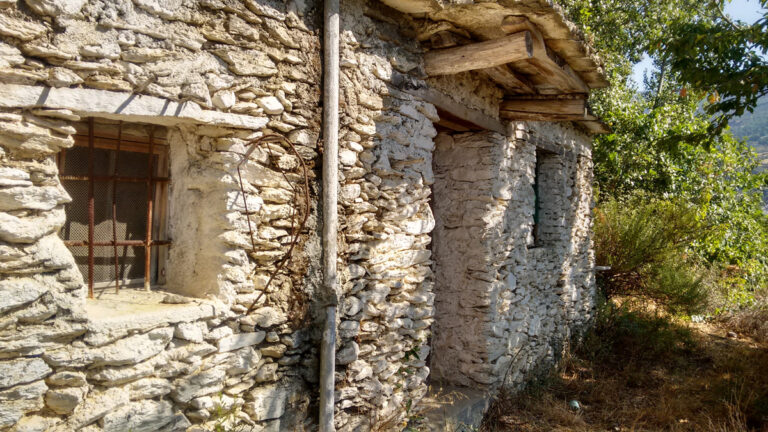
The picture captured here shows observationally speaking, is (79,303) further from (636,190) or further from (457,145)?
(636,190)

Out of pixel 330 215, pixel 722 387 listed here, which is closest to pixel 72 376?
pixel 330 215

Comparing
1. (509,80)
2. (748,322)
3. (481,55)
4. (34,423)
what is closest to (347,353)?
(34,423)

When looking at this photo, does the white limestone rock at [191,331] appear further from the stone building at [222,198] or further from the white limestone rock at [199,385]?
the white limestone rock at [199,385]

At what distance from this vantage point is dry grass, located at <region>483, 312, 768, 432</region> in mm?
4648

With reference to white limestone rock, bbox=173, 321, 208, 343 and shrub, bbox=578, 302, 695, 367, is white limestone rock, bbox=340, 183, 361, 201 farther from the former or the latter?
shrub, bbox=578, 302, 695, 367

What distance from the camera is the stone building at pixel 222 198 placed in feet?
6.46

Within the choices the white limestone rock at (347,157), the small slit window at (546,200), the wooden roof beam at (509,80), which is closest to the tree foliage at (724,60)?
the small slit window at (546,200)

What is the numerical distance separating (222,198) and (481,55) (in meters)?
1.98

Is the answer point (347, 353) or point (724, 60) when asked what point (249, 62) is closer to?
point (347, 353)

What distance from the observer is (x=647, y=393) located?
562 centimetres

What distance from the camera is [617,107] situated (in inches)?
384

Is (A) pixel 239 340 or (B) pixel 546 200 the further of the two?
(B) pixel 546 200

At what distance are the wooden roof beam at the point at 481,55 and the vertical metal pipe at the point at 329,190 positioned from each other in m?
0.99

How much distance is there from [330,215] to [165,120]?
3.17 ft
